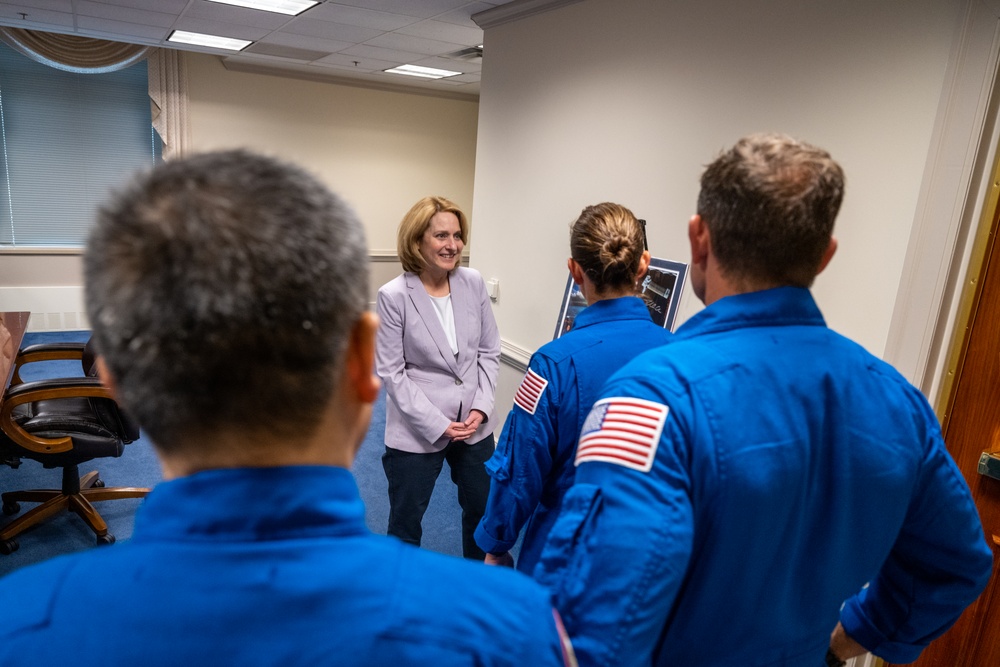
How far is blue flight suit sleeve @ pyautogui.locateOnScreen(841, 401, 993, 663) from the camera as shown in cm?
94

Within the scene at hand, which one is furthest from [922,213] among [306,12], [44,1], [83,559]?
[44,1]

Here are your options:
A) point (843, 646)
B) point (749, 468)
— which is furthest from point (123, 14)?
point (843, 646)

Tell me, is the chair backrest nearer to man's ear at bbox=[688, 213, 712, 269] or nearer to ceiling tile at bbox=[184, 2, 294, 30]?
ceiling tile at bbox=[184, 2, 294, 30]

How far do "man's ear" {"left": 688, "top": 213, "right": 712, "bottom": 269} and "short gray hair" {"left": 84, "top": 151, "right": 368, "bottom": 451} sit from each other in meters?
0.58

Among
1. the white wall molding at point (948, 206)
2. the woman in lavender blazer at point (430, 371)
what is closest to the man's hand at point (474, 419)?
the woman in lavender blazer at point (430, 371)

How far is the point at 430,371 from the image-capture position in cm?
230

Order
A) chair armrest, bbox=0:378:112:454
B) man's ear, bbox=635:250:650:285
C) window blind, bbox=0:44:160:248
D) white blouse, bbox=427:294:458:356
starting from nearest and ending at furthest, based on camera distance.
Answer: man's ear, bbox=635:250:650:285
white blouse, bbox=427:294:458:356
chair armrest, bbox=0:378:112:454
window blind, bbox=0:44:160:248

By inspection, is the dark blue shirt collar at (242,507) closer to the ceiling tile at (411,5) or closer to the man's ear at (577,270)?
the man's ear at (577,270)

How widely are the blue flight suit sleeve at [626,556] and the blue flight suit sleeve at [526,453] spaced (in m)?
A: 0.54

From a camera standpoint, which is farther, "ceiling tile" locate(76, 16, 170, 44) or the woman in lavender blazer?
"ceiling tile" locate(76, 16, 170, 44)

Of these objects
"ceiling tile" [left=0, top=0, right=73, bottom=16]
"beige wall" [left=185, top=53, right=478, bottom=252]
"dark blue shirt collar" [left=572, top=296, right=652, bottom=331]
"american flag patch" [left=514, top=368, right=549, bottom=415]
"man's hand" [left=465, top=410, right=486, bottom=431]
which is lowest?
"man's hand" [left=465, top=410, right=486, bottom=431]

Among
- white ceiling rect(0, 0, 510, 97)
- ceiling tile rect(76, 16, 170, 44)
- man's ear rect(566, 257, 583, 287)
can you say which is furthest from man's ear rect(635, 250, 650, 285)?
ceiling tile rect(76, 16, 170, 44)

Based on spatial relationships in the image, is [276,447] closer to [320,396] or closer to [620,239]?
[320,396]

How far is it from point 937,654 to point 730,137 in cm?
174
